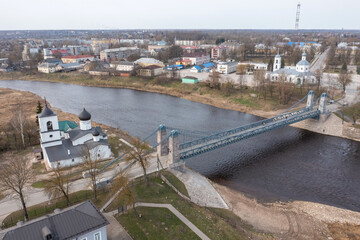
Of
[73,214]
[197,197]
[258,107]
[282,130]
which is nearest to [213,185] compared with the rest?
[197,197]

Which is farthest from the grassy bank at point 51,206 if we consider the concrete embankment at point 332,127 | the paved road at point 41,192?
the concrete embankment at point 332,127

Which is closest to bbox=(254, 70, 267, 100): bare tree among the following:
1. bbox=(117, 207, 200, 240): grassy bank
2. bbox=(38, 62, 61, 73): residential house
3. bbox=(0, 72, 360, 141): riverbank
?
bbox=(0, 72, 360, 141): riverbank

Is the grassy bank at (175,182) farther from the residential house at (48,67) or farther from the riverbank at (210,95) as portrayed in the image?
the residential house at (48,67)

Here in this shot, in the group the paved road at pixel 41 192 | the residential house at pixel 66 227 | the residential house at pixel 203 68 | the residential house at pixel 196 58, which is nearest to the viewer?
the residential house at pixel 66 227

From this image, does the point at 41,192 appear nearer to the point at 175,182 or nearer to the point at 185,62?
the point at 175,182

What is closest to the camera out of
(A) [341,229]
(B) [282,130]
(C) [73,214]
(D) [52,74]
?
(C) [73,214]

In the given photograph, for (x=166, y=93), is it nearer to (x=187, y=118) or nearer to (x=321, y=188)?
(x=187, y=118)

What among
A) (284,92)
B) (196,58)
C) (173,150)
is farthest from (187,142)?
(196,58)
